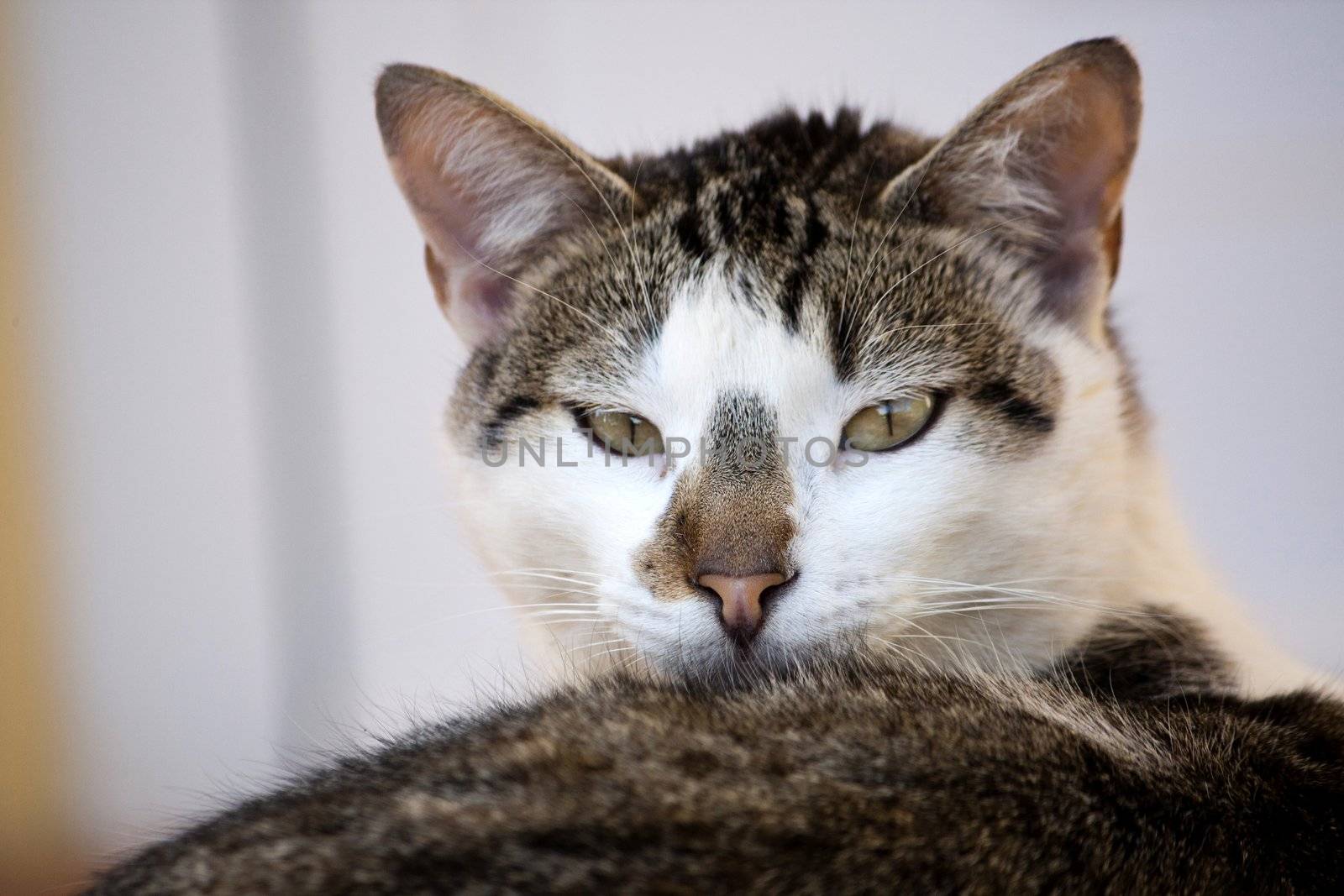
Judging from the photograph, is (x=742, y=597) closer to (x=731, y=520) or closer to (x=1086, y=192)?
(x=731, y=520)

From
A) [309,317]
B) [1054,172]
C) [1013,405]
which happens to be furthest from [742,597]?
[309,317]

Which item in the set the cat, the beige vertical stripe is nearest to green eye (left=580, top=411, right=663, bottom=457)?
the cat

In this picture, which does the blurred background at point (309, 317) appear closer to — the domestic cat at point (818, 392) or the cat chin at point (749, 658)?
the domestic cat at point (818, 392)

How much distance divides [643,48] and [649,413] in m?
0.85

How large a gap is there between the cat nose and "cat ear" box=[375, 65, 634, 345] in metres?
0.47

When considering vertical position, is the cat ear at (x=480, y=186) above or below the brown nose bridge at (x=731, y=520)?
above

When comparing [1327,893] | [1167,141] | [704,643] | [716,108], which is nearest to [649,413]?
[704,643]

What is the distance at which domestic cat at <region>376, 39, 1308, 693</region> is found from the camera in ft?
3.06

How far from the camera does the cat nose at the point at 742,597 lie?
0.88 meters

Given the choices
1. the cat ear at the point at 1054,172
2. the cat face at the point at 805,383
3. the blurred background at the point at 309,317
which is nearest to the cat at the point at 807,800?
the cat face at the point at 805,383

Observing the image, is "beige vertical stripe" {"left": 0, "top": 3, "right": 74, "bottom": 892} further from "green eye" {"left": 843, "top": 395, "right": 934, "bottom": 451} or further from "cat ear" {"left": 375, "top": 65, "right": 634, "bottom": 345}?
"green eye" {"left": 843, "top": 395, "right": 934, "bottom": 451}

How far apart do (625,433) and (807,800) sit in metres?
0.52

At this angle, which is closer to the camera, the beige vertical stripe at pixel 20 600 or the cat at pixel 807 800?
the cat at pixel 807 800

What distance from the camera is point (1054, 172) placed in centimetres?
108
